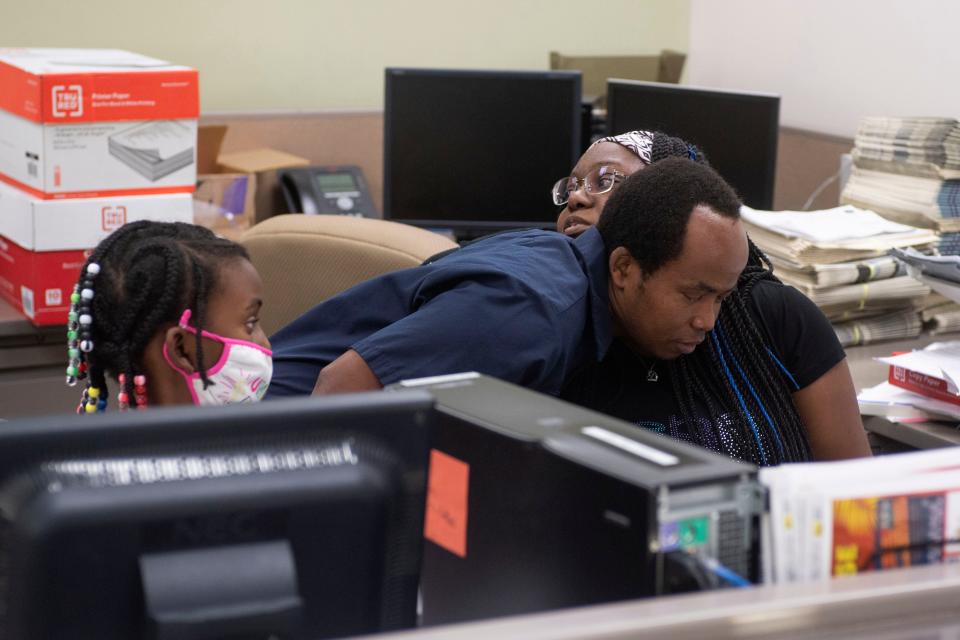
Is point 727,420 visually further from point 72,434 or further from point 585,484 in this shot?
point 72,434

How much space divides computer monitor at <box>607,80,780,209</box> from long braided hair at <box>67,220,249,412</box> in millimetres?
1767

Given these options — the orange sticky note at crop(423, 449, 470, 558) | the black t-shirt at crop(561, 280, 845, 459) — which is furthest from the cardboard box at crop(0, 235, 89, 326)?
the orange sticky note at crop(423, 449, 470, 558)

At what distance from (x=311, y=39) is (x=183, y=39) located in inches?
15.3

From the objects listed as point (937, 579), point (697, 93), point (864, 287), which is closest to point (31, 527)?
point (937, 579)

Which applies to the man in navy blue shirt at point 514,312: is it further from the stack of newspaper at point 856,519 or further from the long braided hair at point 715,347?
the stack of newspaper at point 856,519

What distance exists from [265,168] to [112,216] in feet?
2.48

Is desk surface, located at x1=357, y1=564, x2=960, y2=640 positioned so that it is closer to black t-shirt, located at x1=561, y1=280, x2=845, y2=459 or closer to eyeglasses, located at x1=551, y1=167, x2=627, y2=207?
black t-shirt, located at x1=561, y1=280, x2=845, y2=459

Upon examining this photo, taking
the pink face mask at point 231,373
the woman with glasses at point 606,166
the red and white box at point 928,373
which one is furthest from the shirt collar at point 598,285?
the red and white box at point 928,373

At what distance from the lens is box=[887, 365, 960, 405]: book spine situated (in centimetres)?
205

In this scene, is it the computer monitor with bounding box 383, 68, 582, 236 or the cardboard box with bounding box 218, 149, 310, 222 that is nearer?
the computer monitor with bounding box 383, 68, 582, 236

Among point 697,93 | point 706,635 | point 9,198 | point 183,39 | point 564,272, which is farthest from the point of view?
point 183,39

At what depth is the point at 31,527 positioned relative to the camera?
791 mm

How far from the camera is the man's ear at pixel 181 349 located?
4.28 feet

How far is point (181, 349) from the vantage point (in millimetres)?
1313
